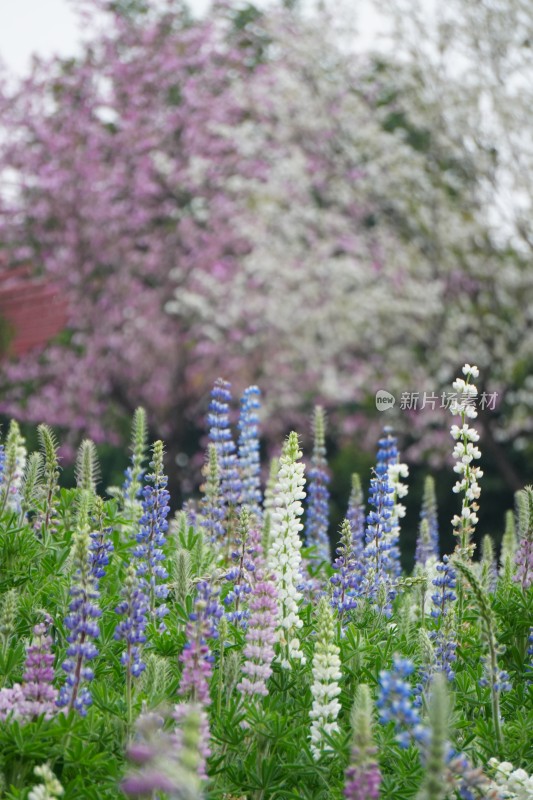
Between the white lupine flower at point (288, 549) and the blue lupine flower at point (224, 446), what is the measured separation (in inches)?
51.8

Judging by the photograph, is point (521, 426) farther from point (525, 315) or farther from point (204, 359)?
point (204, 359)

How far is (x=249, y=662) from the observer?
3.01m

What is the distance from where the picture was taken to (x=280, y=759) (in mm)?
3004

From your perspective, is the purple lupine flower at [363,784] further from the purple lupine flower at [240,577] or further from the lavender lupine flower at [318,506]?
the lavender lupine flower at [318,506]

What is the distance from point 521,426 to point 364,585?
10.5 meters

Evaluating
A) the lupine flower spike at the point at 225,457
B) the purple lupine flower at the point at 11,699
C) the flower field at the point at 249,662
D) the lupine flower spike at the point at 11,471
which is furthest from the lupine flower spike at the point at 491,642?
the lupine flower spike at the point at 11,471

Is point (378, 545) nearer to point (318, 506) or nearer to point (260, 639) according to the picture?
point (260, 639)

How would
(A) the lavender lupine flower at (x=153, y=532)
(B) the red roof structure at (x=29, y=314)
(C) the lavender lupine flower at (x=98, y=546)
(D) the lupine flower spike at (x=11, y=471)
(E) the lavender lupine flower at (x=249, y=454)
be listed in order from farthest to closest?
(B) the red roof structure at (x=29, y=314) → (E) the lavender lupine flower at (x=249, y=454) → (D) the lupine flower spike at (x=11, y=471) → (A) the lavender lupine flower at (x=153, y=532) → (C) the lavender lupine flower at (x=98, y=546)

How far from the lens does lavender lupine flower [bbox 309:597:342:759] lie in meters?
2.79

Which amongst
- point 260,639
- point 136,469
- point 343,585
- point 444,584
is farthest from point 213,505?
point 260,639

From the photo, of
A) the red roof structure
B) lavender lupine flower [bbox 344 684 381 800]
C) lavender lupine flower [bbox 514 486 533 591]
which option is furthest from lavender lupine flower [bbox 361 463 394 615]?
the red roof structure

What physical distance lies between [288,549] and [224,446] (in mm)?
1528

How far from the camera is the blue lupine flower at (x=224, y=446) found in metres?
4.80

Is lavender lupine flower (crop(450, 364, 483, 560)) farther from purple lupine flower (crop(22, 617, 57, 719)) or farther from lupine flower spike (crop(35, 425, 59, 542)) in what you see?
purple lupine flower (crop(22, 617, 57, 719))
